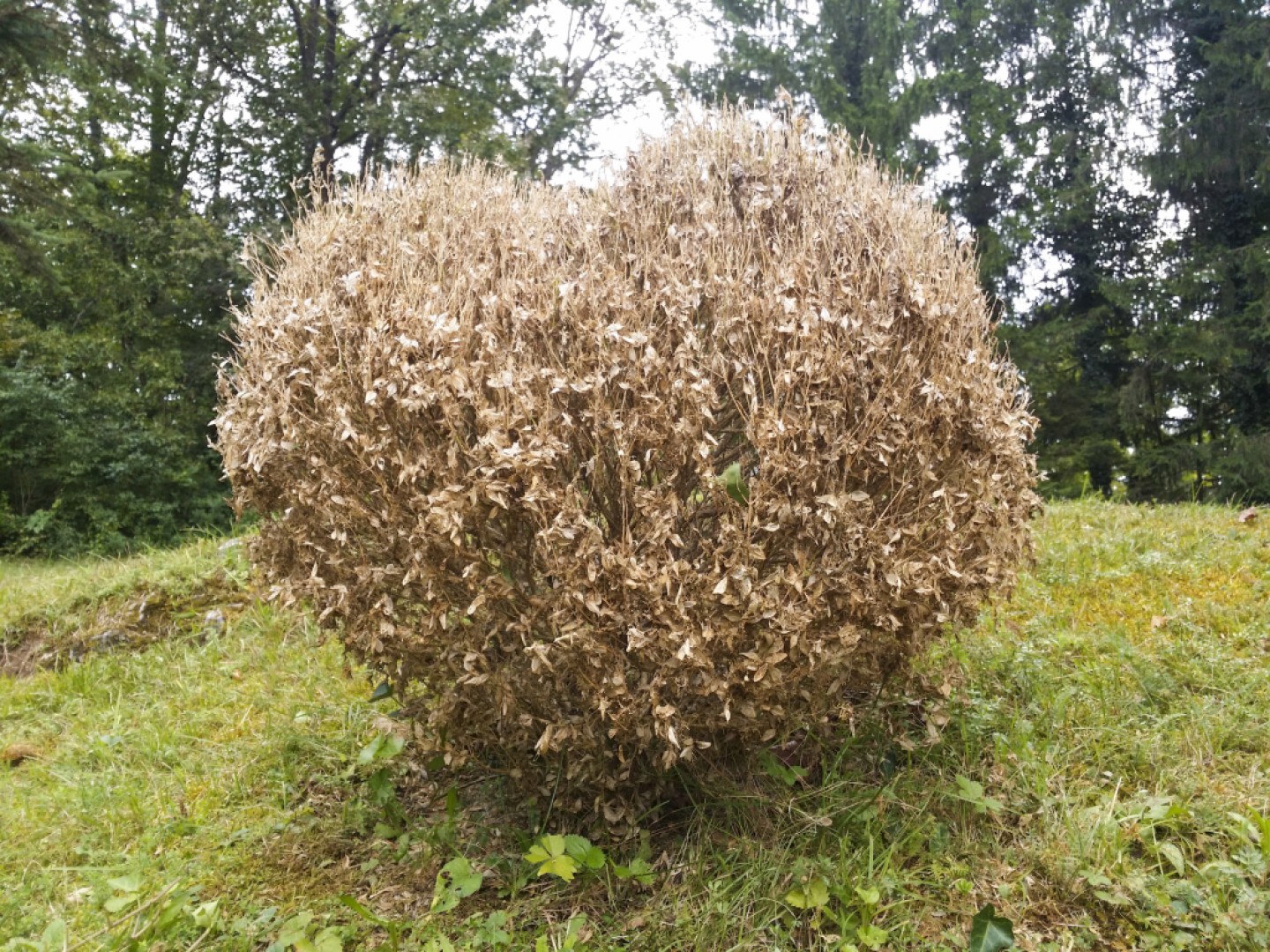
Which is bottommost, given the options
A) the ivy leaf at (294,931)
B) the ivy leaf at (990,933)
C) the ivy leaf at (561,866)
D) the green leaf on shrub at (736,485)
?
the ivy leaf at (294,931)

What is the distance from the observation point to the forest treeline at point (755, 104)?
12.3 meters

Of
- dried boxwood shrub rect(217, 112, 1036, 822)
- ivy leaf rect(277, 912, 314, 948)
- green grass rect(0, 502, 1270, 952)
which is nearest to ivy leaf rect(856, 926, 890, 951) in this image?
green grass rect(0, 502, 1270, 952)

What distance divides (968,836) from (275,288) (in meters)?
3.05

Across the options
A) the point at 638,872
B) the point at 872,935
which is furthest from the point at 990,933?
the point at 638,872

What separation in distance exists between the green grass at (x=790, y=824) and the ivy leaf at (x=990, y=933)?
0.12m

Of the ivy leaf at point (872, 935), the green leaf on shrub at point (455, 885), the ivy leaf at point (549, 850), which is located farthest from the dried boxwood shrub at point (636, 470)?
the ivy leaf at point (872, 935)

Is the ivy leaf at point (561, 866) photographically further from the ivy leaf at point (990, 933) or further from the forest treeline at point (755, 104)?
the forest treeline at point (755, 104)

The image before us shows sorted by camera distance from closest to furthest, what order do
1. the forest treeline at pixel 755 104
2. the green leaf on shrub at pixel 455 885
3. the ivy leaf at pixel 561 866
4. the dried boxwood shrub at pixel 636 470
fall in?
1. the dried boxwood shrub at pixel 636 470
2. the ivy leaf at pixel 561 866
3. the green leaf on shrub at pixel 455 885
4. the forest treeline at pixel 755 104

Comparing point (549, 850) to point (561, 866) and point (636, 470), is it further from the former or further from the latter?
point (636, 470)

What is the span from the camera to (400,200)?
3232 millimetres

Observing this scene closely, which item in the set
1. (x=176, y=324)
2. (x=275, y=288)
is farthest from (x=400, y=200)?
(x=176, y=324)

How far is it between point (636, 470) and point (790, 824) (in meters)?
1.34

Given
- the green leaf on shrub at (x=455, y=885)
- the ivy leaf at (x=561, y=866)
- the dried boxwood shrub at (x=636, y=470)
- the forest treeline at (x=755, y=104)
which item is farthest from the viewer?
the forest treeline at (x=755, y=104)

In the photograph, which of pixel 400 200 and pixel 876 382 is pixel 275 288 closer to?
pixel 400 200
